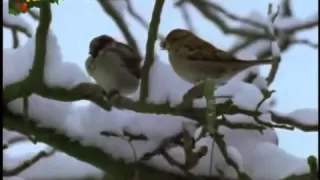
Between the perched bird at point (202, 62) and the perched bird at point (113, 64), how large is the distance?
5.7 inches

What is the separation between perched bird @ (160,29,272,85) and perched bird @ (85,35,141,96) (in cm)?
14

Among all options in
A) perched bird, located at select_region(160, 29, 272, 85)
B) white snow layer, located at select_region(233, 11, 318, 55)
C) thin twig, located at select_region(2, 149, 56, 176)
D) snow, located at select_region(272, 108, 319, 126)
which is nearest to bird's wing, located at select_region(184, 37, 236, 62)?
perched bird, located at select_region(160, 29, 272, 85)

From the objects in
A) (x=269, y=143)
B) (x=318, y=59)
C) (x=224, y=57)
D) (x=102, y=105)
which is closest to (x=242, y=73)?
(x=224, y=57)

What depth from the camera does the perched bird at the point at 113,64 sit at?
1429mm

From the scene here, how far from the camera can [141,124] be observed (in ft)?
3.46

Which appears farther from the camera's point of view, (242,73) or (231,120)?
(242,73)

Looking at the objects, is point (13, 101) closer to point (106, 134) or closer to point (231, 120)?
point (106, 134)

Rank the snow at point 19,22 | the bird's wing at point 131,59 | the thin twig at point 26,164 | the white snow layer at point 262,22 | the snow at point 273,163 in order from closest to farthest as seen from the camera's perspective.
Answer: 1. the snow at point 273,163
2. the thin twig at point 26,164
3. the snow at point 19,22
4. the bird's wing at point 131,59
5. the white snow layer at point 262,22

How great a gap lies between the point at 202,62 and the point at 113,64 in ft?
1.10

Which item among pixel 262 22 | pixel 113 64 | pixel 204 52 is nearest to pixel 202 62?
pixel 204 52

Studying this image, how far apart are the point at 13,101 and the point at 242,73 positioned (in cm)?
46

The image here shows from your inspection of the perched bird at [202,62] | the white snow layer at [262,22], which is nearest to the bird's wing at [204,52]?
the perched bird at [202,62]

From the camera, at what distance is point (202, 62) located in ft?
3.96

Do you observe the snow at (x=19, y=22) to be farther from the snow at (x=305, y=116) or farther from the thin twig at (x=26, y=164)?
the snow at (x=305, y=116)
